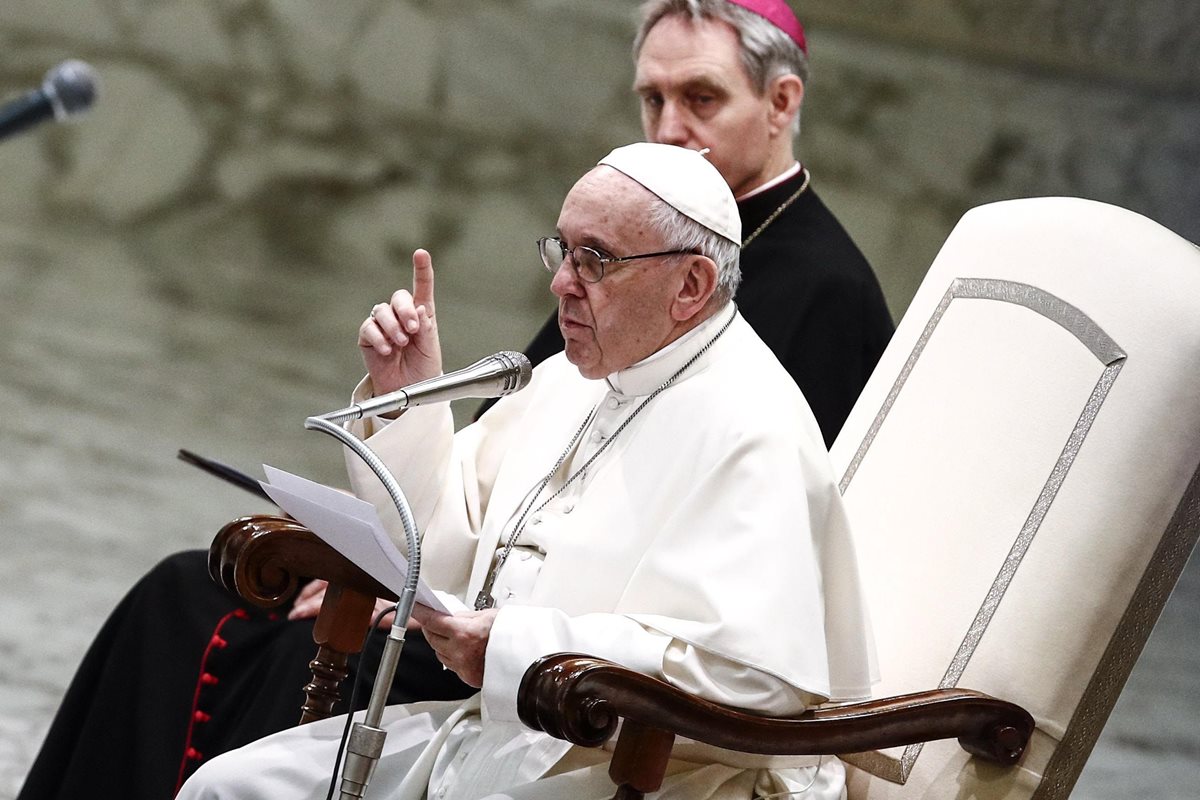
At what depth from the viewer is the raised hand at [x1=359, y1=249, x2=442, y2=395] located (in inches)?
106

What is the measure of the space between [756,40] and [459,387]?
192 centimetres

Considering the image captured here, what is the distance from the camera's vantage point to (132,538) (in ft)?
18.4

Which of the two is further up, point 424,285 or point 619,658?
point 424,285

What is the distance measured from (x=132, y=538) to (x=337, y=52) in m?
5.47

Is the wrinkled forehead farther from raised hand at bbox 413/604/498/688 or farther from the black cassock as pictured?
the black cassock

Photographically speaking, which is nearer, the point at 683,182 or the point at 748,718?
the point at 748,718

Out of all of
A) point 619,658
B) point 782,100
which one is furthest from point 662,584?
point 782,100

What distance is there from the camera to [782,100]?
3.88 m

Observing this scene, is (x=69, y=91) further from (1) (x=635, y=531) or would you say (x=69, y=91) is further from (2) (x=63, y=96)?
(1) (x=635, y=531)

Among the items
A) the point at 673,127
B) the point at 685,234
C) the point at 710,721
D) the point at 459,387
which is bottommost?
the point at 710,721

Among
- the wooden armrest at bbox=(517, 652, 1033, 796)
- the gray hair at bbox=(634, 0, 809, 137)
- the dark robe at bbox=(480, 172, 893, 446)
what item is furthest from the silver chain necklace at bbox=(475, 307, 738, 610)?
the gray hair at bbox=(634, 0, 809, 137)

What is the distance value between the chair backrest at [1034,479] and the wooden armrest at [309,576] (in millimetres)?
859

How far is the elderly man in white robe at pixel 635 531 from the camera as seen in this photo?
2305 mm

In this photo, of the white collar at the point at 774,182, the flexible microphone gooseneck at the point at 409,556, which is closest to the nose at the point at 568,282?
the flexible microphone gooseneck at the point at 409,556
